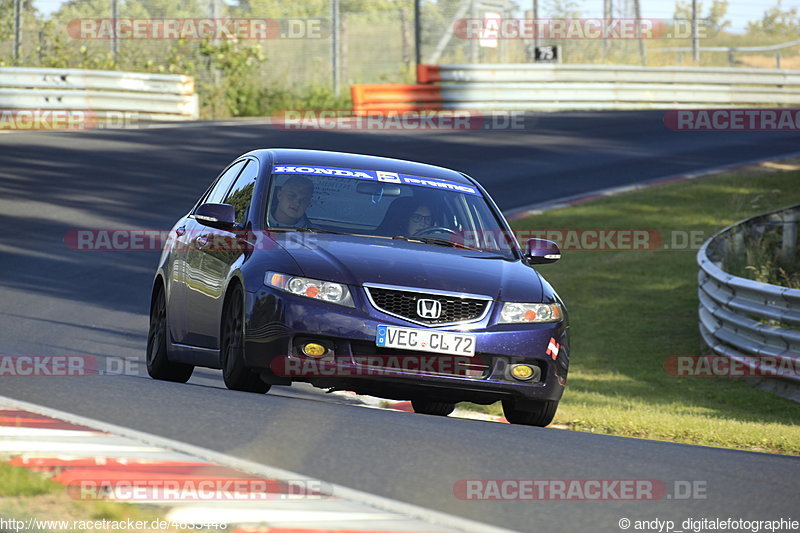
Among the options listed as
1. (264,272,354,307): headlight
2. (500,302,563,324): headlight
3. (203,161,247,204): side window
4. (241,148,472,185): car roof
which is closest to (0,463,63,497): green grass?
(264,272,354,307): headlight

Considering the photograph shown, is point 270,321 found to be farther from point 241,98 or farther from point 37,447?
point 241,98

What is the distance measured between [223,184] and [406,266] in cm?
260

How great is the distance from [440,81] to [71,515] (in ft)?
85.2

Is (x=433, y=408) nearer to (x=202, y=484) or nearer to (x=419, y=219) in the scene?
(x=419, y=219)

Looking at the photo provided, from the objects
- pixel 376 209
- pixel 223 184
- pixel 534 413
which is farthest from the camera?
pixel 223 184

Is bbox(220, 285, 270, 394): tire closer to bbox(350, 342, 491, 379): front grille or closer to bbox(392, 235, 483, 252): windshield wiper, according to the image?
bbox(350, 342, 491, 379): front grille

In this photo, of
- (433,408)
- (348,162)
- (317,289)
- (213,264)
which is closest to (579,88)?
(433,408)

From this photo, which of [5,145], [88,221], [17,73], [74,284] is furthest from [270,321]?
[17,73]

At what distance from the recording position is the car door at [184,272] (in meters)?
8.91

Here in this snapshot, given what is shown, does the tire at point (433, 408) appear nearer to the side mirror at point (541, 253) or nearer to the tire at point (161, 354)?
the side mirror at point (541, 253)

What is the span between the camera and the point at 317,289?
7520 mm

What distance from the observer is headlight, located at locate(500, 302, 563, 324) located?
7734 mm

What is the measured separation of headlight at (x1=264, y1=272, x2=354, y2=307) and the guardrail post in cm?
848

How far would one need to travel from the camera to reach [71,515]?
452 cm
